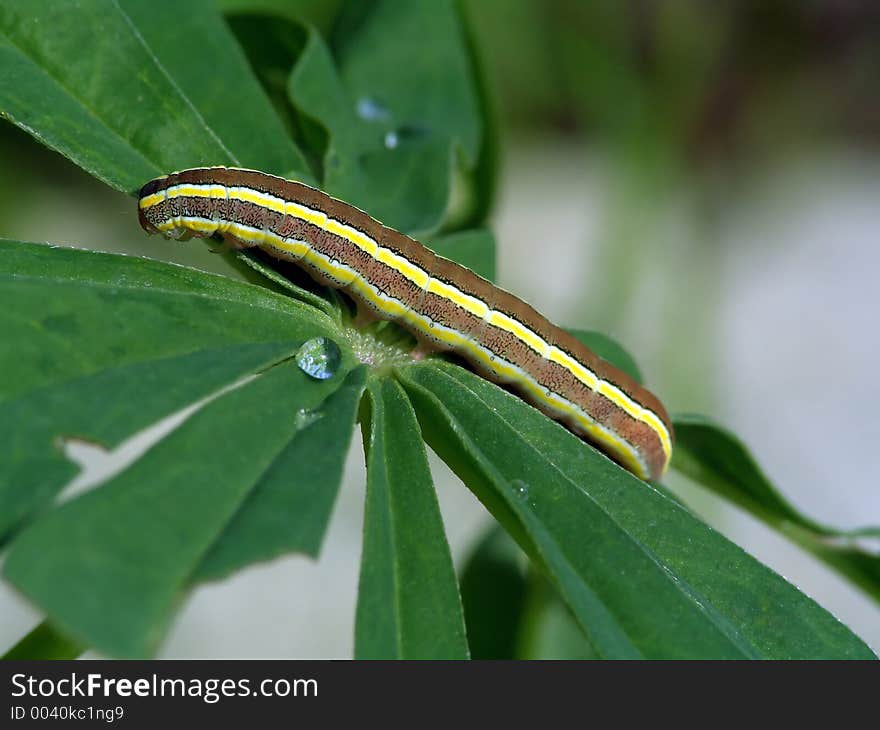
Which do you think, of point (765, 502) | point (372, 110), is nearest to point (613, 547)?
point (765, 502)

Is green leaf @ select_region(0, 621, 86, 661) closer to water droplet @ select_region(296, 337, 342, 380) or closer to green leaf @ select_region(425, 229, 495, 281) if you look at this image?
water droplet @ select_region(296, 337, 342, 380)

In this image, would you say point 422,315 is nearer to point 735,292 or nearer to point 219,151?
point 219,151

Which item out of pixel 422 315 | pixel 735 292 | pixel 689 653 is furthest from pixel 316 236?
pixel 735 292

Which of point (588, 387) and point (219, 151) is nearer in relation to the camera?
point (219, 151)

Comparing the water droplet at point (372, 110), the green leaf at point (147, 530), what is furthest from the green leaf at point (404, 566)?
the water droplet at point (372, 110)

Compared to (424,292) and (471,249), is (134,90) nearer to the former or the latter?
(424,292)

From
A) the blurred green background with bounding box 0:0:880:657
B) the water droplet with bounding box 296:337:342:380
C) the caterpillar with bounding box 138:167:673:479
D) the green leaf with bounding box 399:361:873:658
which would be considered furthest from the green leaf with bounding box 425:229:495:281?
the blurred green background with bounding box 0:0:880:657
